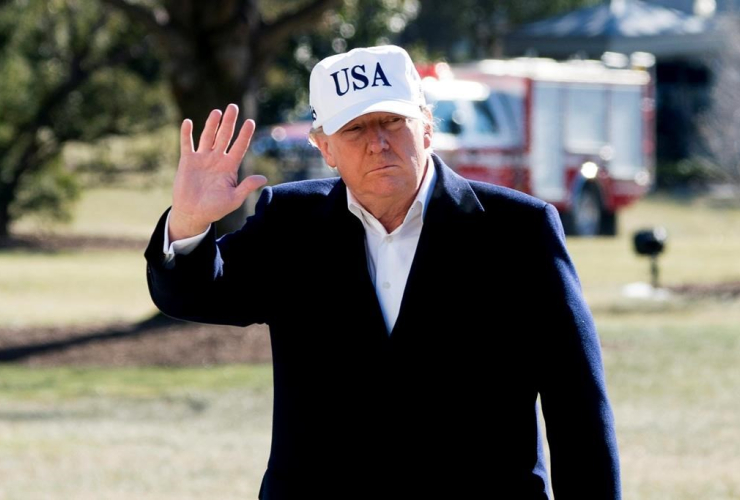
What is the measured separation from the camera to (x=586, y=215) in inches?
1103

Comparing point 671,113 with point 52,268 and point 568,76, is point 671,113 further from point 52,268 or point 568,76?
point 52,268

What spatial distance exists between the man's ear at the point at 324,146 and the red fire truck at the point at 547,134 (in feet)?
70.3

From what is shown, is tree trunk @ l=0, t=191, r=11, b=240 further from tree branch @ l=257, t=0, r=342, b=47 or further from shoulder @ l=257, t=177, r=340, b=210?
shoulder @ l=257, t=177, r=340, b=210

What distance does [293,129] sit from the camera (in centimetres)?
2870

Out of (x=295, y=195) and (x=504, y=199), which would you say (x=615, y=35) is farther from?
(x=504, y=199)

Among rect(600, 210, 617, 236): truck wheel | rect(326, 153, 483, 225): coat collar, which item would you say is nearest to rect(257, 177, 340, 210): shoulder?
rect(326, 153, 483, 225): coat collar

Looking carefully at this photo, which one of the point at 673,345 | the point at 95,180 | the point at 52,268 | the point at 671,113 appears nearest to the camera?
the point at 673,345

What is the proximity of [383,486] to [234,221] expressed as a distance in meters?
12.0

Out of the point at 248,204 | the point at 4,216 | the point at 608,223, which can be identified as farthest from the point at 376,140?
the point at 608,223

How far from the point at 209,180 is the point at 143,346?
439 inches

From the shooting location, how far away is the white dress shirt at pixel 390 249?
3197 millimetres

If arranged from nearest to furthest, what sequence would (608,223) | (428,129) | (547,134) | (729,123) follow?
(428,129) < (729,123) < (547,134) < (608,223)

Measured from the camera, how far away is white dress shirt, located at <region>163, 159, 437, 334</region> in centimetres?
320

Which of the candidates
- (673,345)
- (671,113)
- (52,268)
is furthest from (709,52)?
(673,345)
